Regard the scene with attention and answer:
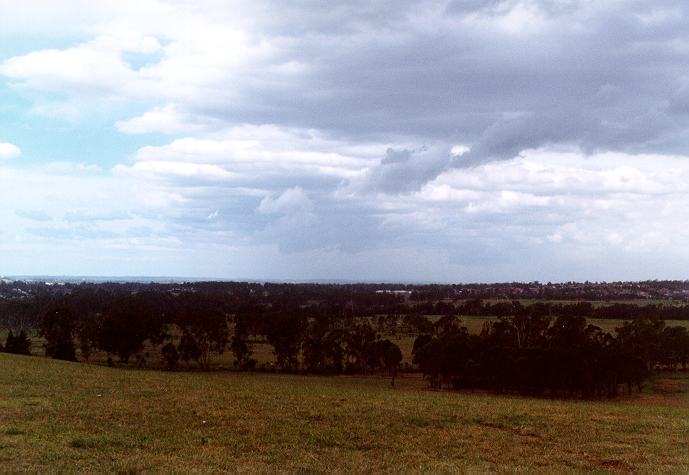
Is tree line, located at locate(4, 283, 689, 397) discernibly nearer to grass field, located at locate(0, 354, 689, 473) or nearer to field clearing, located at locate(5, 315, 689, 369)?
field clearing, located at locate(5, 315, 689, 369)

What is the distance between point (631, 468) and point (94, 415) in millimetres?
14683

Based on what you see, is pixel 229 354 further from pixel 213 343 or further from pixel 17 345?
pixel 17 345

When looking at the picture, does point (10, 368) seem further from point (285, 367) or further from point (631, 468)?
point (285, 367)

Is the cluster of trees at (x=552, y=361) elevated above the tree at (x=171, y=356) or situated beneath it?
elevated above

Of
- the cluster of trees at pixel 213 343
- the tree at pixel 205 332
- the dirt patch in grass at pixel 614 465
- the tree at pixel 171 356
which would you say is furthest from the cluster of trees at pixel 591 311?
the dirt patch in grass at pixel 614 465

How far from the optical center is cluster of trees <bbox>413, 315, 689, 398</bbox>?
191 ft

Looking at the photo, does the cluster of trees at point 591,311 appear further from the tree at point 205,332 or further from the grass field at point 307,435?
the grass field at point 307,435

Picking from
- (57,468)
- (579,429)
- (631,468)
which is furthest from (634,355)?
(57,468)

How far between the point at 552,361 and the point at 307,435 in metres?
46.6

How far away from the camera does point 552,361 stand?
58.1m

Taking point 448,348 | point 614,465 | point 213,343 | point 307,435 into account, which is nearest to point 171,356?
point 213,343

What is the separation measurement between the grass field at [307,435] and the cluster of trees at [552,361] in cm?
3406

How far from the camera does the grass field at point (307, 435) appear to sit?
535 inches

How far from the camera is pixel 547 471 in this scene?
44.1 ft
